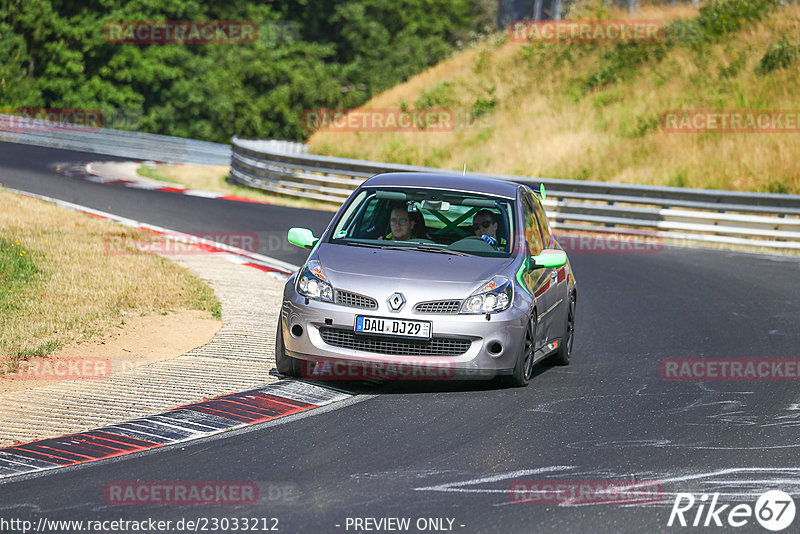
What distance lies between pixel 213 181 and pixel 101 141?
1003 centimetres

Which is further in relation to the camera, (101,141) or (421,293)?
(101,141)

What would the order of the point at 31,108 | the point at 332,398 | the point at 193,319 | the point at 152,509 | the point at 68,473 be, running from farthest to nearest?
the point at 31,108, the point at 193,319, the point at 332,398, the point at 68,473, the point at 152,509

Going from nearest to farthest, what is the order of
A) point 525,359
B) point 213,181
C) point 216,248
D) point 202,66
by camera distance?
point 525,359 → point 216,248 → point 213,181 → point 202,66

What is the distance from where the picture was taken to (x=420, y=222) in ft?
31.8

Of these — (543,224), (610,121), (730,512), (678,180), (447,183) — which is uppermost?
(447,183)

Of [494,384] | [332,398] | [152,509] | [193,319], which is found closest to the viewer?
[152,509]

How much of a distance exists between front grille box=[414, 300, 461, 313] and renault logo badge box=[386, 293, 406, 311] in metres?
0.11

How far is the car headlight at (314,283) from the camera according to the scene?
8535mm

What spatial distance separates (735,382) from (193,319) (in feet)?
17.0

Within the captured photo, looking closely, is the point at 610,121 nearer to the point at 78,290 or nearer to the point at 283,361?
the point at 78,290

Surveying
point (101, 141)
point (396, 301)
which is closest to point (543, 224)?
point (396, 301)

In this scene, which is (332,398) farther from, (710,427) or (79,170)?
(79,170)

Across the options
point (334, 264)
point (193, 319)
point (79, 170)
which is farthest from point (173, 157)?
point (334, 264)

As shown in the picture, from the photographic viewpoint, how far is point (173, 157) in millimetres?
39688
